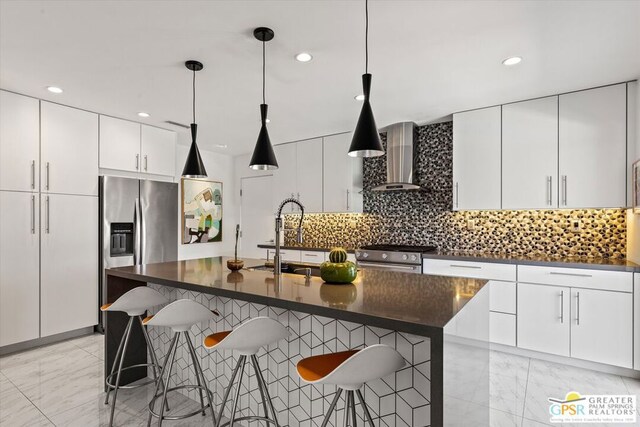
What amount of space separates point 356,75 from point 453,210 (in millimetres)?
1975

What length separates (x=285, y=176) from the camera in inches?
210

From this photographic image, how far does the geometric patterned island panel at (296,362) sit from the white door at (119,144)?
2126 millimetres

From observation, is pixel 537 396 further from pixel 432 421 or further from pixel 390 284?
pixel 432 421

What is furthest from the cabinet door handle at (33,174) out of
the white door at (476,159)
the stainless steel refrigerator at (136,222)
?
the white door at (476,159)

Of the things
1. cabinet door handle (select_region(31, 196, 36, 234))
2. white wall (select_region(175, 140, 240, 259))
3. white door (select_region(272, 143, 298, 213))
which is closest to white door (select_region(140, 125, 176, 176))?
white wall (select_region(175, 140, 240, 259))

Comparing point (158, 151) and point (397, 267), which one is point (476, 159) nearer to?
point (397, 267)

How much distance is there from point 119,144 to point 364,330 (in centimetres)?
383

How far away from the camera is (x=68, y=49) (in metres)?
2.46

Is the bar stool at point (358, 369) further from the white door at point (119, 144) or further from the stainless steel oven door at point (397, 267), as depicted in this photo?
the white door at point (119, 144)

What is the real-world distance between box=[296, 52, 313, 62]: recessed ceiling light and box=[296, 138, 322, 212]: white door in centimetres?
233

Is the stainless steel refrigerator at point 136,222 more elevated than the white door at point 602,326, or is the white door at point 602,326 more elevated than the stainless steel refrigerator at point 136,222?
the stainless steel refrigerator at point 136,222

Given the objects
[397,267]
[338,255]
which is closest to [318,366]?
[338,255]

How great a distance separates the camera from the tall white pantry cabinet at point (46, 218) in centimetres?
328

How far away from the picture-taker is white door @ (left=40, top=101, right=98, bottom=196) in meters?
3.55
